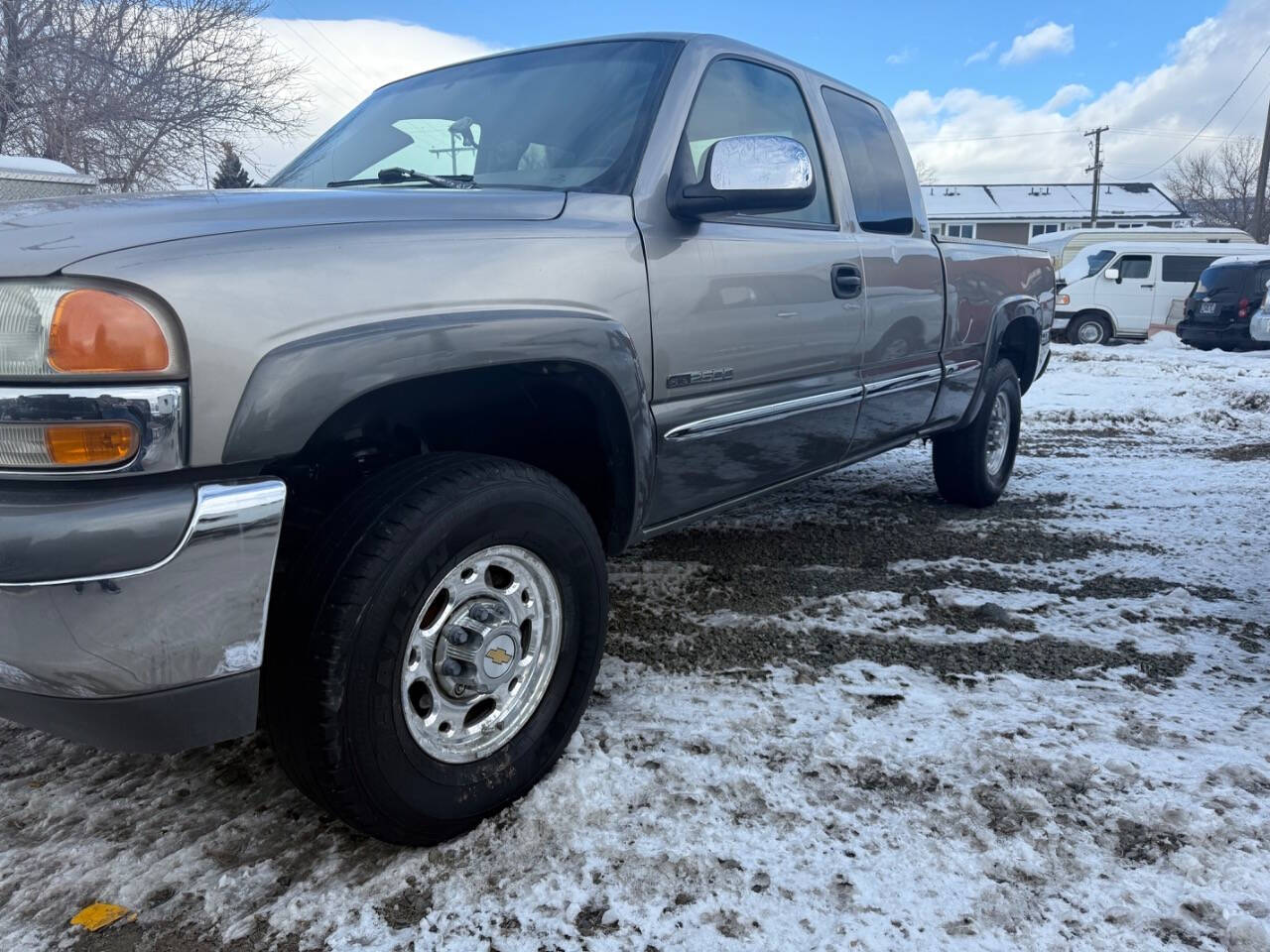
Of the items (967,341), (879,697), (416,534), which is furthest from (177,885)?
(967,341)

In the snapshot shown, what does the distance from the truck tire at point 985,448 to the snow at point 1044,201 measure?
4691 cm

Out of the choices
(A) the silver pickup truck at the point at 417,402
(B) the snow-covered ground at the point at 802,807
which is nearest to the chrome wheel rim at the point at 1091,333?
(B) the snow-covered ground at the point at 802,807

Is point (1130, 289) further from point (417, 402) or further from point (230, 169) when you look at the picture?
point (417, 402)

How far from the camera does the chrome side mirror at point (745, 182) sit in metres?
2.34

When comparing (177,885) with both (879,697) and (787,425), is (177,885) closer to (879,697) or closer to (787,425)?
(879,697)

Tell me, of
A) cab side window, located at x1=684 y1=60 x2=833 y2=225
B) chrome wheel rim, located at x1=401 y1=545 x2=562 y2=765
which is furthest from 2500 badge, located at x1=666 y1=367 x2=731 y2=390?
chrome wheel rim, located at x1=401 y1=545 x2=562 y2=765

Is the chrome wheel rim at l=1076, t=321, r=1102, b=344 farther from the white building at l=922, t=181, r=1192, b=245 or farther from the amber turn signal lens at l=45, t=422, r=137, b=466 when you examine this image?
the white building at l=922, t=181, r=1192, b=245

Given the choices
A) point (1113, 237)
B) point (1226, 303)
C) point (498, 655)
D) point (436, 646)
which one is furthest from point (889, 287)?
point (1113, 237)

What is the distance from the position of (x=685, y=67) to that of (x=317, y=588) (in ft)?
6.11

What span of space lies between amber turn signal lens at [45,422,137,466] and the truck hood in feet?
0.84

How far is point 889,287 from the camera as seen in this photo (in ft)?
11.2

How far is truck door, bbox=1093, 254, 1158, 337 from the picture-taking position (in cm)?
1719

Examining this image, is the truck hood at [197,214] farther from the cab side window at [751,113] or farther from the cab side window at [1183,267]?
the cab side window at [1183,267]

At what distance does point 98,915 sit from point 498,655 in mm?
887
